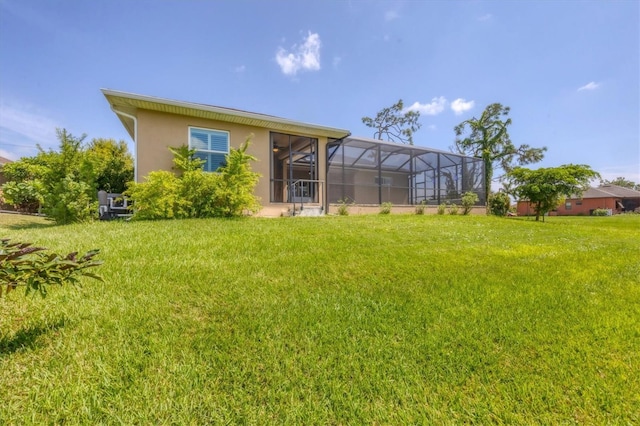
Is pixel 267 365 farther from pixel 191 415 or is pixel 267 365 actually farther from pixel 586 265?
pixel 586 265

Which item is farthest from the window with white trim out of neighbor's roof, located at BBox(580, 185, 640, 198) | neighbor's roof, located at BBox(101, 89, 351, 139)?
neighbor's roof, located at BBox(580, 185, 640, 198)

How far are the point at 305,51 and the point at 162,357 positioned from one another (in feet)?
50.1

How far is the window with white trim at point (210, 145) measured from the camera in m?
8.95

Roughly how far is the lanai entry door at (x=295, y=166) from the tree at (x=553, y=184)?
35.9ft

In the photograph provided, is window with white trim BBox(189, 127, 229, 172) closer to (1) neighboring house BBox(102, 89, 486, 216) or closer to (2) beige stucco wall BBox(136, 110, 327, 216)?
(1) neighboring house BBox(102, 89, 486, 216)

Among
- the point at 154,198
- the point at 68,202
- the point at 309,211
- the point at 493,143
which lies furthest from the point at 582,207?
the point at 68,202

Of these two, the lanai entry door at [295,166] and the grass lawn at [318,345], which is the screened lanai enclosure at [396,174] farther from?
the grass lawn at [318,345]

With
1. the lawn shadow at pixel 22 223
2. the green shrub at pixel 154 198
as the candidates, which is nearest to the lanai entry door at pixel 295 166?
the green shrub at pixel 154 198

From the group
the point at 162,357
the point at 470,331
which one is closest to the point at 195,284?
the point at 162,357

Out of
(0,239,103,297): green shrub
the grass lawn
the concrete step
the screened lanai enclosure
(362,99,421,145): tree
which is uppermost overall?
(362,99,421,145): tree

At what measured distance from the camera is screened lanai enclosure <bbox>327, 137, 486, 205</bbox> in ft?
39.0

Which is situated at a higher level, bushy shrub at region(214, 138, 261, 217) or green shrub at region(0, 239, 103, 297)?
bushy shrub at region(214, 138, 261, 217)

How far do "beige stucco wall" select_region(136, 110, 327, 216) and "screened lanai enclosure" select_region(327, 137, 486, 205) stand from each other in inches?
114

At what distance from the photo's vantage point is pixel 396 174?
584 inches
